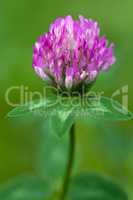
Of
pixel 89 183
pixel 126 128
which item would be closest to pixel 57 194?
pixel 89 183

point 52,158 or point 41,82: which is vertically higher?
point 41,82

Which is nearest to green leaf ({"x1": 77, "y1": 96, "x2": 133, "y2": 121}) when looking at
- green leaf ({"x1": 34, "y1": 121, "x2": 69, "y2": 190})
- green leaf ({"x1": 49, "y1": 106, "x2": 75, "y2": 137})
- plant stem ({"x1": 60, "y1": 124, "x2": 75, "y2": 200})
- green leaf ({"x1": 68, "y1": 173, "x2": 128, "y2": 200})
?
green leaf ({"x1": 49, "y1": 106, "x2": 75, "y2": 137})

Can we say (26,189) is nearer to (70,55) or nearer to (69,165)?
(69,165)

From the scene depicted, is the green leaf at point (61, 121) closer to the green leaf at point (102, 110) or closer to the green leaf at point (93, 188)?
the green leaf at point (102, 110)

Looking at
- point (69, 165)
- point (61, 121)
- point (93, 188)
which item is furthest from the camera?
point (93, 188)

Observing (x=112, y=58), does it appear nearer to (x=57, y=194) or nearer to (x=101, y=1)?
(x=57, y=194)

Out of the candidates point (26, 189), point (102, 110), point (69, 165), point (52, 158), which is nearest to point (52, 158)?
point (52, 158)
